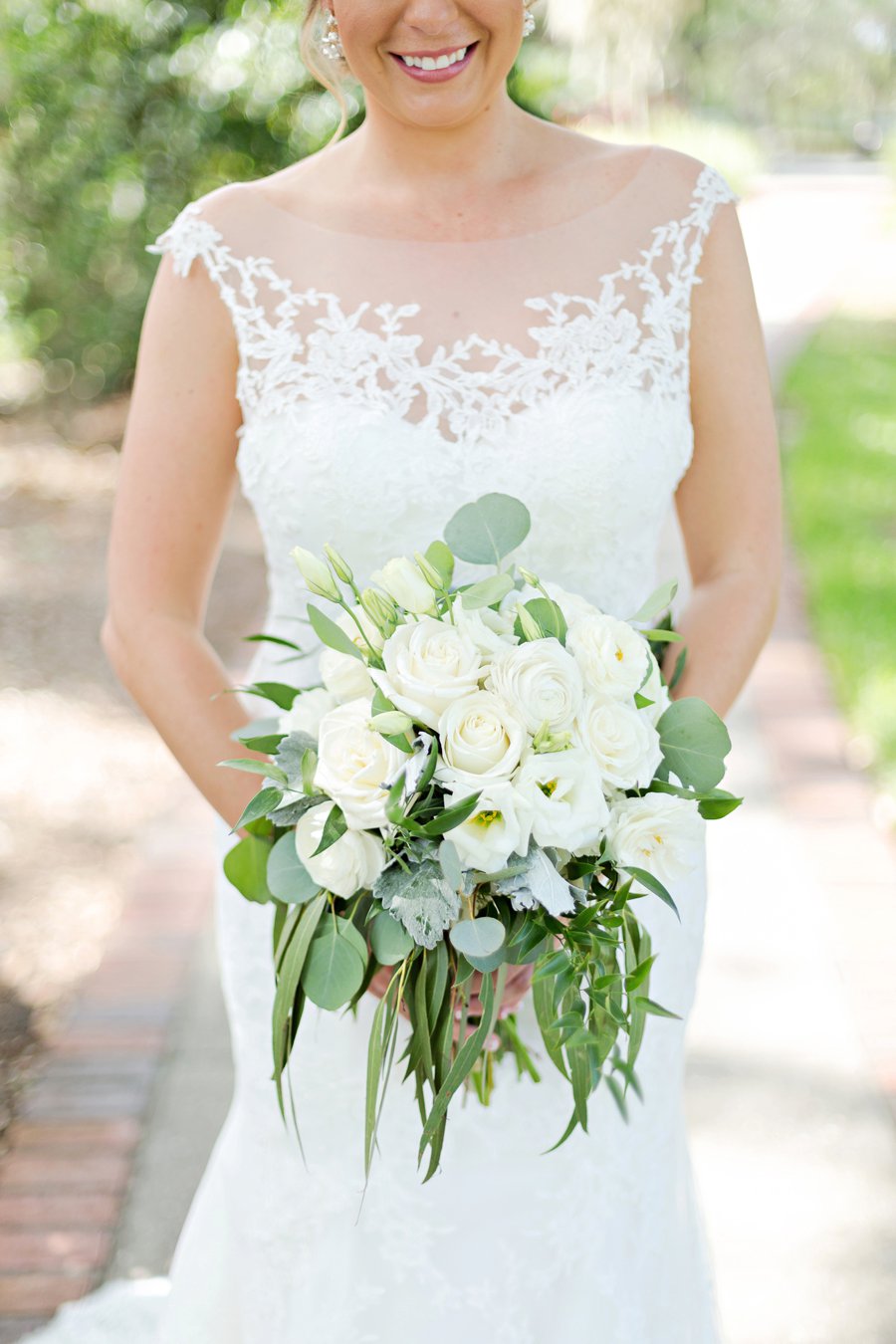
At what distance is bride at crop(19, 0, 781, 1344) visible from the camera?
2.11 m

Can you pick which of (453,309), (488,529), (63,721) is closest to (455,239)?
(453,309)

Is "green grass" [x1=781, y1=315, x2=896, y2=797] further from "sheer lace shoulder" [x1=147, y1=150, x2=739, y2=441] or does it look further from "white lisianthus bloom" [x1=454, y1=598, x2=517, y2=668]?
"white lisianthus bloom" [x1=454, y1=598, x2=517, y2=668]

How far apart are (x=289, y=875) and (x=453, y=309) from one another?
0.91 m

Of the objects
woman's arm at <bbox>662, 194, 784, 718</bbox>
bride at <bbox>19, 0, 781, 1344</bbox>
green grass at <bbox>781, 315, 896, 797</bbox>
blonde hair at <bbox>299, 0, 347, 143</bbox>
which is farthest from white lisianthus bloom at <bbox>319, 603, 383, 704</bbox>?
green grass at <bbox>781, 315, 896, 797</bbox>

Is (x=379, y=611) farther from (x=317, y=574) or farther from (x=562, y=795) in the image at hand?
(x=562, y=795)

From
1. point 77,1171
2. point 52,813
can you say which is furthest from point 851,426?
point 77,1171

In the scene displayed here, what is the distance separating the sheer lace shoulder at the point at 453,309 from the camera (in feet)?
6.97

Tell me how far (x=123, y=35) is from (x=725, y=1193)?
7001 millimetres

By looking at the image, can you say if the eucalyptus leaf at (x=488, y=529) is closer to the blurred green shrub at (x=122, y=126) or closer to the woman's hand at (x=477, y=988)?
the woman's hand at (x=477, y=988)

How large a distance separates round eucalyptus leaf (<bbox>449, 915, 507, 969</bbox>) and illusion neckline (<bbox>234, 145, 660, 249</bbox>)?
1.10m

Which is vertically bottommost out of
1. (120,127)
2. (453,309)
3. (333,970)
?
(333,970)

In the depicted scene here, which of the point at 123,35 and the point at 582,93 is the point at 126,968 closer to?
the point at 123,35

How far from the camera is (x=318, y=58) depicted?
226 centimetres

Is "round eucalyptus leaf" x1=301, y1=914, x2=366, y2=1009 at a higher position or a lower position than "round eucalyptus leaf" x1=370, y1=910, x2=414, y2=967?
lower
